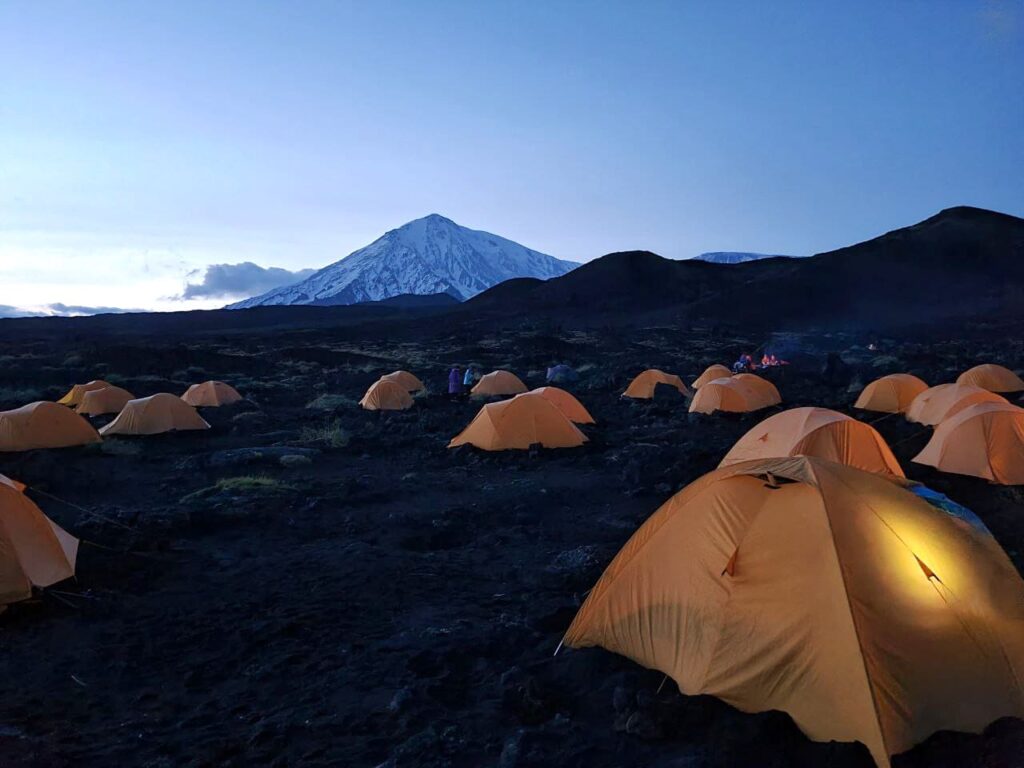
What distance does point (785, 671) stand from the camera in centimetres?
463

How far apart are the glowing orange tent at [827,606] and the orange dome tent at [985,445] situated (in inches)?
247

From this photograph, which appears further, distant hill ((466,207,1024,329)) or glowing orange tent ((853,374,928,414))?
distant hill ((466,207,1024,329))

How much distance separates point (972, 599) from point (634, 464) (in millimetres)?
7932

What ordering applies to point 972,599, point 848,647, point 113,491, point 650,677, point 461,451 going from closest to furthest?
point 848,647 < point 972,599 < point 650,677 < point 113,491 < point 461,451

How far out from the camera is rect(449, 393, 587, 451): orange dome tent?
14.6m

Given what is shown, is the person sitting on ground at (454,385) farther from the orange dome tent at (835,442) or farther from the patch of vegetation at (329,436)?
the orange dome tent at (835,442)

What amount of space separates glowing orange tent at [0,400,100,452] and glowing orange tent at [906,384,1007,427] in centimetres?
1851

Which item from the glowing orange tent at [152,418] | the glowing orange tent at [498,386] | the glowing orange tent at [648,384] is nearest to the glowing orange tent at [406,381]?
the glowing orange tent at [498,386]

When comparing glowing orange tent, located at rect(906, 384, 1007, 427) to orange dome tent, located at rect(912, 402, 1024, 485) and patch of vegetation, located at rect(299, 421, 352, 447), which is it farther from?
patch of vegetation, located at rect(299, 421, 352, 447)

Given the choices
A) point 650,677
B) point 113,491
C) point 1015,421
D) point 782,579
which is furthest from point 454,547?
point 1015,421

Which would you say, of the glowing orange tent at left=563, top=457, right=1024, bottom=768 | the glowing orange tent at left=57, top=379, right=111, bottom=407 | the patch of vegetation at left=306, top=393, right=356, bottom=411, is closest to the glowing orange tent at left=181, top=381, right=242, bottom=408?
the glowing orange tent at left=57, top=379, right=111, bottom=407

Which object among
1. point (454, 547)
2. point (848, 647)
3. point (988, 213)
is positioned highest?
point (988, 213)

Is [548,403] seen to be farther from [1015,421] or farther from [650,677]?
[650,677]

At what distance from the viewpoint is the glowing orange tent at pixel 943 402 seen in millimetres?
13562
